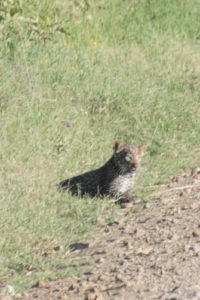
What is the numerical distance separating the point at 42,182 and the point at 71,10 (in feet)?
14.9

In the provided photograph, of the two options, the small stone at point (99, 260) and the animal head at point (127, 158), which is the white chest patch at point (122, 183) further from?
the small stone at point (99, 260)

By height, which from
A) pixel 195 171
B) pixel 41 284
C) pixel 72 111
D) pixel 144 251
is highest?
pixel 72 111

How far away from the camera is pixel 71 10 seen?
441 inches

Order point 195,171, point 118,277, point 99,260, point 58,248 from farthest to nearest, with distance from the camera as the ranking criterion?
point 195,171, point 58,248, point 99,260, point 118,277

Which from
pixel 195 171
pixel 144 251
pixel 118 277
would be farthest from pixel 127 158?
pixel 118 277

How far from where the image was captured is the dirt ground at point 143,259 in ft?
16.6

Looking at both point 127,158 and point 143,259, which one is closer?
point 143,259

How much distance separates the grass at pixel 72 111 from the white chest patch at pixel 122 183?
0.18 m

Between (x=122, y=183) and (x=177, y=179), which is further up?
(x=122, y=183)

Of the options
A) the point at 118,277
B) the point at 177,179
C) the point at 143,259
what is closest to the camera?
the point at 118,277

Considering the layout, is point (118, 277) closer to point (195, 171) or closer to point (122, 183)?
point (122, 183)

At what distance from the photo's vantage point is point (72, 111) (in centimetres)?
894

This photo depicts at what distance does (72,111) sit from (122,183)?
5.85 ft

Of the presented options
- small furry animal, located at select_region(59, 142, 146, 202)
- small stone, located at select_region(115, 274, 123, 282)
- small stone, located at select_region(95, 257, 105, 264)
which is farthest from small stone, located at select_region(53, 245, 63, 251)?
small furry animal, located at select_region(59, 142, 146, 202)
